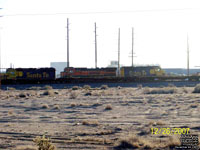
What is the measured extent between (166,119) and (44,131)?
632cm

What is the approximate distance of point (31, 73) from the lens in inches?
2566

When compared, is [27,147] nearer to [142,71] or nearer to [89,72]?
[89,72]

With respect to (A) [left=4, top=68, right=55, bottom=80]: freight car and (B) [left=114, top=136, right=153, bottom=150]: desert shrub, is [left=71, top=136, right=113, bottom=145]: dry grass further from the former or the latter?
(A) [left=4, top=68, right=55, bottom=80]: freight car

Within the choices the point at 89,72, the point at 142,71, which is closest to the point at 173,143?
the point at 89,72

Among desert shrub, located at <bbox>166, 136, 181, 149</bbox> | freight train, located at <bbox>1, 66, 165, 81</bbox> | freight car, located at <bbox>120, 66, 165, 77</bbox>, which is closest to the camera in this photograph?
desert shrub, located at <bbox>166, 136, 181, 149</bbox>

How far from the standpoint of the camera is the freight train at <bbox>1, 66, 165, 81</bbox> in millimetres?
64438

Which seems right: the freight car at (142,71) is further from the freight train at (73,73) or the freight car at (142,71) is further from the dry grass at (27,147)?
the dry grass at (27,147)

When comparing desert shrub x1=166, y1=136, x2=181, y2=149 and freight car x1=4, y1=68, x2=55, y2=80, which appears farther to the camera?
freight car x1=4, y1=68, x2=55, y2=80

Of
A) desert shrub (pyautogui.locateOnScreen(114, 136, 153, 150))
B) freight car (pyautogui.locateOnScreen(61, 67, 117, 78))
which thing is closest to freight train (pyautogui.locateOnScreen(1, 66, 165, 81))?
freight car (pyautogui.locateOnScreen(61, 67, 117, 78))

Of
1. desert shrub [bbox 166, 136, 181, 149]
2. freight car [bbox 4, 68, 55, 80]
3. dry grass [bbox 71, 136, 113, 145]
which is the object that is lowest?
dry grass [bbox 71, 136, 113, 145]

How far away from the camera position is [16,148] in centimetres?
1085

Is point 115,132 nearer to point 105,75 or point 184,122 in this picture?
point 184,122

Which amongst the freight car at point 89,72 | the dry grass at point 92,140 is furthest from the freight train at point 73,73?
the dry grass at point 92,140

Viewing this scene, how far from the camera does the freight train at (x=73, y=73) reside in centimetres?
6444
